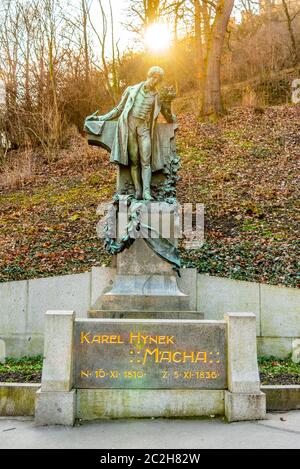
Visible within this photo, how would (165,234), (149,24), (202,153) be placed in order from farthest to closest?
(149,24)
(202,153)
(165,234)

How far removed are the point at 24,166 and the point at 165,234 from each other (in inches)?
566

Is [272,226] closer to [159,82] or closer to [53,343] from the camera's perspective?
[159,82]

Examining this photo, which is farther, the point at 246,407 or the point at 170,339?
the point at 170,339

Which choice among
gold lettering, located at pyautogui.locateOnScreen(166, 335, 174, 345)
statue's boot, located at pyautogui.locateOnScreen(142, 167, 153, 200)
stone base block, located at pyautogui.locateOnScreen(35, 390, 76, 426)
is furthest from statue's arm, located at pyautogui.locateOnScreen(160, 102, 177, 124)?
stone base block, located at pyautogui.locateOnScreen(35, 390, 76, 426)

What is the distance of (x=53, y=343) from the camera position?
5.87 metres

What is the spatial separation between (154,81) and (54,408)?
586 centimetres

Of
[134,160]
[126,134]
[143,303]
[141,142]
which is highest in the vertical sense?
[126,134]

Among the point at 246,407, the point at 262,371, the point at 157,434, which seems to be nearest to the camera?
the point at 157,434

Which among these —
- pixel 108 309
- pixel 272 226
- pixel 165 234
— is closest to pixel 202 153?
pixel 272 226

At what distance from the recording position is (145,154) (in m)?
8.84

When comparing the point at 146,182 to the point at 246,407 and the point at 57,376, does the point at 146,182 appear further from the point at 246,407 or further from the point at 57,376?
Answer: the point at 246,407

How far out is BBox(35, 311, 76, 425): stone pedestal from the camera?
5652 mm

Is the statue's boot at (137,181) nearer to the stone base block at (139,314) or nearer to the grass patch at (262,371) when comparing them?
the stone base block at (139,314)

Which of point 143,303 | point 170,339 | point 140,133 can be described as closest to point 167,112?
point 140,133
